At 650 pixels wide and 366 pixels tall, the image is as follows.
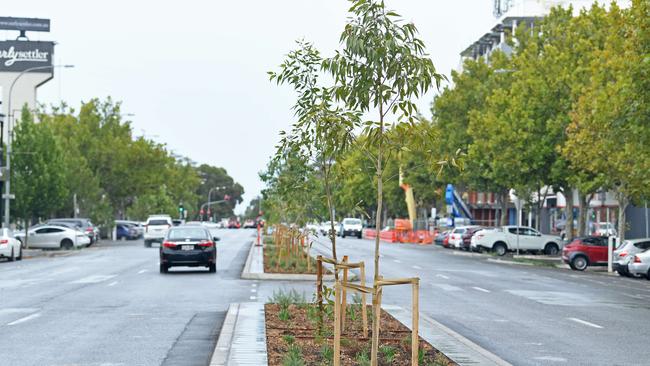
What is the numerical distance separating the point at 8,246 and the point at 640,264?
25.4m

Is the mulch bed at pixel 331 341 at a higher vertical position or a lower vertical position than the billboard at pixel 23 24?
lower

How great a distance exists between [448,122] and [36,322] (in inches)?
2358

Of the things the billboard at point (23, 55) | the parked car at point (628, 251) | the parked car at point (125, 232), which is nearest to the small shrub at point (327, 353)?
the parked car at point (628, 251)

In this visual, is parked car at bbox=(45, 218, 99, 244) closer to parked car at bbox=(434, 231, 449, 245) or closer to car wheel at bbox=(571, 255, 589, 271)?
parked car at bbox=(434, 231, 449, 245)

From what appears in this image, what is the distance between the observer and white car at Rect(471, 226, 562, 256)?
5981 centimetres

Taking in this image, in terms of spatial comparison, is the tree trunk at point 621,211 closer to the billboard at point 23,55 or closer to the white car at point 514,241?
the white car at point 514,241

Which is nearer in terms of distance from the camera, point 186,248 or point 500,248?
point 186,248

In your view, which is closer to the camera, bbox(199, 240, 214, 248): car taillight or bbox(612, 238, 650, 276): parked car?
bbox(199, 240, 214, 248): car taillight

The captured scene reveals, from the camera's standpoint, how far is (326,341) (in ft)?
44.4

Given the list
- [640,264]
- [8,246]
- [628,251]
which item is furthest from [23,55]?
[640,264]

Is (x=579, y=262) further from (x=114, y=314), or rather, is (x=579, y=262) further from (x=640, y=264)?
(x=114, y=314)

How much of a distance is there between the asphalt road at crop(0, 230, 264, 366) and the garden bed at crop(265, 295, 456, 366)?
39.4 inches

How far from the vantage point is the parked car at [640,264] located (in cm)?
3872

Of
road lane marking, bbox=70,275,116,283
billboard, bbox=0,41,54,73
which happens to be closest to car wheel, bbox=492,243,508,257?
road lane marking, bbox=70,275,116,283
